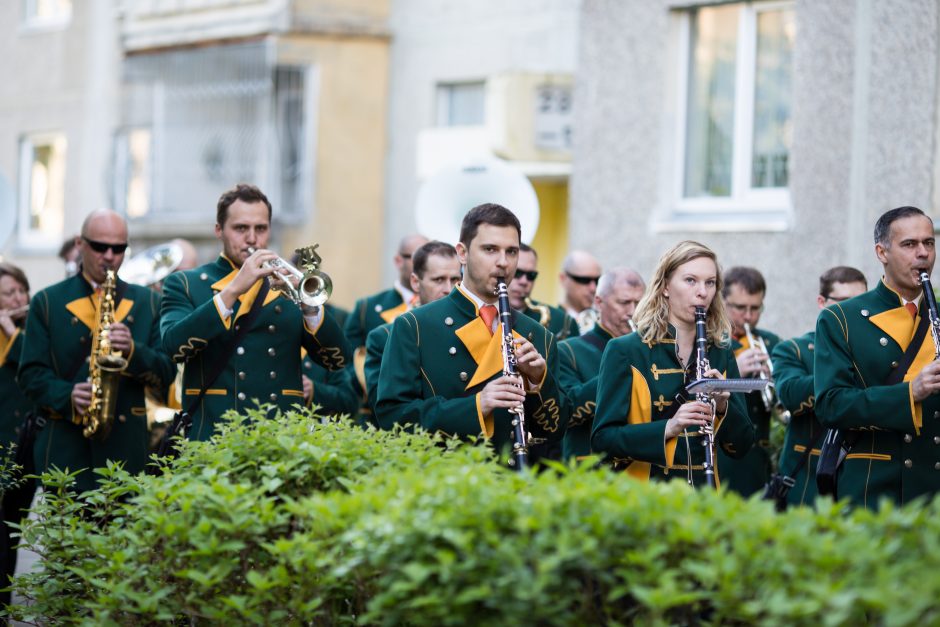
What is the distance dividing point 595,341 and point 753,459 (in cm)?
144

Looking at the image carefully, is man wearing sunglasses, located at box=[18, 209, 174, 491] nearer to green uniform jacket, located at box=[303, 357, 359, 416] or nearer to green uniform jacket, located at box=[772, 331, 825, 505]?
green uniform jacket, located at box=[303, 357, 359, 416]

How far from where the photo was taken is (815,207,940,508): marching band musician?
668 cm

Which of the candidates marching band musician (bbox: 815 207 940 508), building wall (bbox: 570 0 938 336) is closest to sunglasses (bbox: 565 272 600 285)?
building wall (bbox: 570 0 938 336)

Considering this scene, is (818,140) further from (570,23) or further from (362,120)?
(362,120)

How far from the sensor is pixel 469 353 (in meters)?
6.41

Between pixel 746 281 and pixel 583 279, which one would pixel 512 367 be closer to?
pixel 746 281

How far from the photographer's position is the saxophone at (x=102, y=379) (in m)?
8.16

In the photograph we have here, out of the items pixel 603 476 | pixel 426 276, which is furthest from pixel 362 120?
pixel 603 476

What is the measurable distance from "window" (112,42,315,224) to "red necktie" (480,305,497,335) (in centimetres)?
1420

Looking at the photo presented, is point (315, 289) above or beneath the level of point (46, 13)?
beneath

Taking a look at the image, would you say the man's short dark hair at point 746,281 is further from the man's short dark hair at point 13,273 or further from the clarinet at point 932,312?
the man's short dark hair at point 13,273

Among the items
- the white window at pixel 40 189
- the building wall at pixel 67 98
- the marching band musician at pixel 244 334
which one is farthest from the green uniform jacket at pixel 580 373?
the white window at pixel 40 189

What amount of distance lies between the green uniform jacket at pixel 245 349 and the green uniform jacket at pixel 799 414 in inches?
95.5

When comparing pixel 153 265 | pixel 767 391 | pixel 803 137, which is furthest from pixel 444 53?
pixel 767 391
